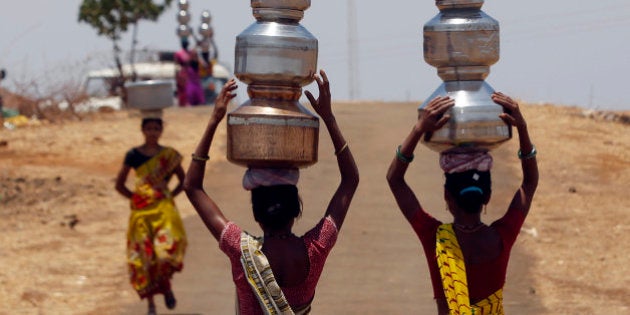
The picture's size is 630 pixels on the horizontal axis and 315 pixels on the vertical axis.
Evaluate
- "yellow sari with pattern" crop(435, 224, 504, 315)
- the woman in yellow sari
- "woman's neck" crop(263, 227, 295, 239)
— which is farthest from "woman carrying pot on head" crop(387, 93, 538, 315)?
the woman in yellow sari

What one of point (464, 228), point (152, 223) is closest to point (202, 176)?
point (464, 228)

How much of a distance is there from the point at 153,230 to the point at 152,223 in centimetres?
6

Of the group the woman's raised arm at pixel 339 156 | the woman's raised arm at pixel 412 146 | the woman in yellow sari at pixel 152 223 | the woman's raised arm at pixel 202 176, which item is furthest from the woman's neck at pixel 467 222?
the woman in yellow sari at pixel 152 223

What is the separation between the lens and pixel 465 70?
4.39 metres

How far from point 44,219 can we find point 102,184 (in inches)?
75.4

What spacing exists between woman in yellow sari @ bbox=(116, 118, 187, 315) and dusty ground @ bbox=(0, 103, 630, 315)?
63cm

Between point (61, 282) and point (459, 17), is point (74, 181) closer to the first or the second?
point (61, 282)

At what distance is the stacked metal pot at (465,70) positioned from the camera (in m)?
4.25

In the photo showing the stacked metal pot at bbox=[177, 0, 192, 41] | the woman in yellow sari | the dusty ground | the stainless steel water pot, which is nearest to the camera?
the stainless steel water pot

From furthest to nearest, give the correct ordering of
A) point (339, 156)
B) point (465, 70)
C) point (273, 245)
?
point (339, 156) → point (465, 70) → point (273, 245)

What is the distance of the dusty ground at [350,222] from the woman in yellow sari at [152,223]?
2.05 feet

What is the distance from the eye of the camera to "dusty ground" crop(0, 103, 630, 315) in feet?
31.9

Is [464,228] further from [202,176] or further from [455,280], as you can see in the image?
[202,176]

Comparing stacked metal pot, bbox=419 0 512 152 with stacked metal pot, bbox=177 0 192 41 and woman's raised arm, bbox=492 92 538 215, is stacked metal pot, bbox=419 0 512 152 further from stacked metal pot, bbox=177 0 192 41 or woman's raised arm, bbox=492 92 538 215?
stacked metal pot, bbox=177 0 192 41
